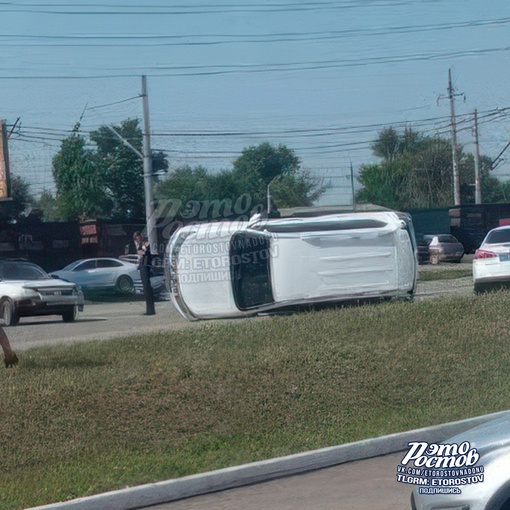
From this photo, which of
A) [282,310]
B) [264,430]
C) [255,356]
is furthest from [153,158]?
[264,430]

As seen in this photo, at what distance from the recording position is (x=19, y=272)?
2108 cm

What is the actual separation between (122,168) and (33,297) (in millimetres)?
28633

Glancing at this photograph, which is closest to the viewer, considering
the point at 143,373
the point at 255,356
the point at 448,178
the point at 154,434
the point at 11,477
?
the point at 11,477

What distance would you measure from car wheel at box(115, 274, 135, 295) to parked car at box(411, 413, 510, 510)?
88.5 ft

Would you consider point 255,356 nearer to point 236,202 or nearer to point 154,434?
point 154,434

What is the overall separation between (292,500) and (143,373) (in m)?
3.82

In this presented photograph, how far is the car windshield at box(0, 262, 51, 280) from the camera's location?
20.8 metres

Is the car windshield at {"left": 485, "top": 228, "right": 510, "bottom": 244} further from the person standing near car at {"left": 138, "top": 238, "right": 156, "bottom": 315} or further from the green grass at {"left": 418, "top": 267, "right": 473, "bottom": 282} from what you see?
the green grass at {"left": 418, "top": 267, "right": 473, "bottom": 282}

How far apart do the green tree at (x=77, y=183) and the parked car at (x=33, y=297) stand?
23.5 metres

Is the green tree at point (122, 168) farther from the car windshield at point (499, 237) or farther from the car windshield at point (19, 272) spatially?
the car windshield at point (499, 237)

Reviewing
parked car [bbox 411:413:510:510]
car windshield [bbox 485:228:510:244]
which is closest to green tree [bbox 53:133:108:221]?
car windshield [bbox 485:228:510:244]

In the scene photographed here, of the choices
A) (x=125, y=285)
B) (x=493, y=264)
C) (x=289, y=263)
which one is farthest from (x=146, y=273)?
(x=125, y=285)

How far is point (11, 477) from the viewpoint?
7.43 metres

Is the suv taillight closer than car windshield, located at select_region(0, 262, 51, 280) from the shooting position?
Yes
